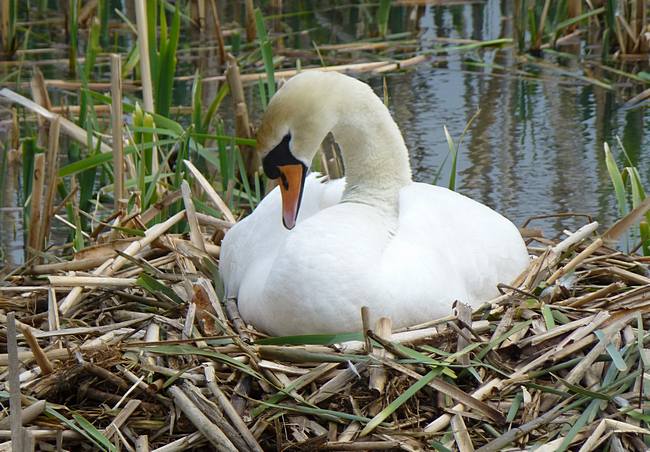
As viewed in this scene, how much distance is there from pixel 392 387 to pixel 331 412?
0.18 metres

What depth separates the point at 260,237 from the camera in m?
3.67

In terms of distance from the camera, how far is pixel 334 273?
126 inches

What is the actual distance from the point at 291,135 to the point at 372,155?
397 millimetres

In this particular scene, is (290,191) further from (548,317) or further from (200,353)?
(548,317)

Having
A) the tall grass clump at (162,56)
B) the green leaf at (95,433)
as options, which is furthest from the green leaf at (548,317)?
the tall grass clump at (162,56)

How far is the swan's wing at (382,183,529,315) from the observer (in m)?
3.32

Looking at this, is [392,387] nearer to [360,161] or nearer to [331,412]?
[331,412]

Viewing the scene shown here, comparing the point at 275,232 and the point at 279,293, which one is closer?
the point at 279,293

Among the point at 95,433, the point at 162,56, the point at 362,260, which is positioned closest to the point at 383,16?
the point at 162,56

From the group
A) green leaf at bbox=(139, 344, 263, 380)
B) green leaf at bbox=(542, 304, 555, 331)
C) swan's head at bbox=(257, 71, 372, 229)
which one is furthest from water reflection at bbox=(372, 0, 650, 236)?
green leaf at bbox=(139, 344, 263, 380)

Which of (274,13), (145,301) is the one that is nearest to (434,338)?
(145,301)

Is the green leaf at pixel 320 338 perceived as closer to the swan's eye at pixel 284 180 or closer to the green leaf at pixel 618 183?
the swan's eye at pixel 284 180

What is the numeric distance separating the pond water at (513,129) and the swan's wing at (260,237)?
125 cm

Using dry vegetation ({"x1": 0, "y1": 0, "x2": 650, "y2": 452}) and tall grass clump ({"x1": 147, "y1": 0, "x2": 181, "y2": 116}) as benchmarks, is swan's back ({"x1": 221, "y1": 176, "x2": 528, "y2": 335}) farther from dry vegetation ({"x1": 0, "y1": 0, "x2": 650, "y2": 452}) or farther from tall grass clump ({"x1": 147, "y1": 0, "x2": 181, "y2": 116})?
tall grass clump ({"x1": 147, "y1": 0, "x2": 181, "y2": 116})
